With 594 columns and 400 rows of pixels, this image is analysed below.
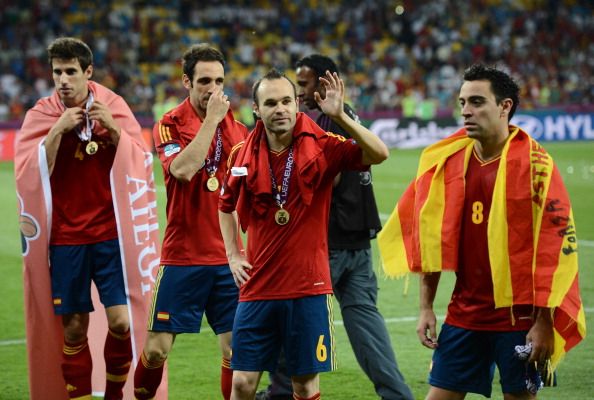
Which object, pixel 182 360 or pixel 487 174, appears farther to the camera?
pixel 182 360

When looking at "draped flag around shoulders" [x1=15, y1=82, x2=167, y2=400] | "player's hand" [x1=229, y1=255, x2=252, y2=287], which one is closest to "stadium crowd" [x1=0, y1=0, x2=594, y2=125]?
"draped flag around shoulders" [x1=15, y1=82, x2=167, y2=400]

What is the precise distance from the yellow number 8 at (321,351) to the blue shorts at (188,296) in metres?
1.02

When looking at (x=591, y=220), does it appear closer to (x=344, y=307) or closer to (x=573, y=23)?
(x=344, y=307)

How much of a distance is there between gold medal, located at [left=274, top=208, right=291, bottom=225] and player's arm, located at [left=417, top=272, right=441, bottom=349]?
27.6 inches

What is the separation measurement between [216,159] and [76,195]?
0.96 metres

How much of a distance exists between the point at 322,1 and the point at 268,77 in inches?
1334

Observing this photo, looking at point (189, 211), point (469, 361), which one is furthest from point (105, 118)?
point (469, 361)

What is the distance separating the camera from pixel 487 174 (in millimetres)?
4730

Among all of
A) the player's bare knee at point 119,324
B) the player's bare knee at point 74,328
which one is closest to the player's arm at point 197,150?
the player's bare knee at point 119,324

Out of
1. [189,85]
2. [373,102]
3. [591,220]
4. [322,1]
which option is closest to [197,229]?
[189,85]

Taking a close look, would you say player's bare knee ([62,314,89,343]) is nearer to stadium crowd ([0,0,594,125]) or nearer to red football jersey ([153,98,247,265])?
red football jersey ([153,98,247,265])

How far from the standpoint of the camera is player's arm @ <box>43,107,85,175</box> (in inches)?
239

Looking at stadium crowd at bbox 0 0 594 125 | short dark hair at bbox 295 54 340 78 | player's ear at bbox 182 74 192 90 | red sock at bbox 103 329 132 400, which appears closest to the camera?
player's ear at bbox 182 74 192 90

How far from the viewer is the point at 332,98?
485 cm
